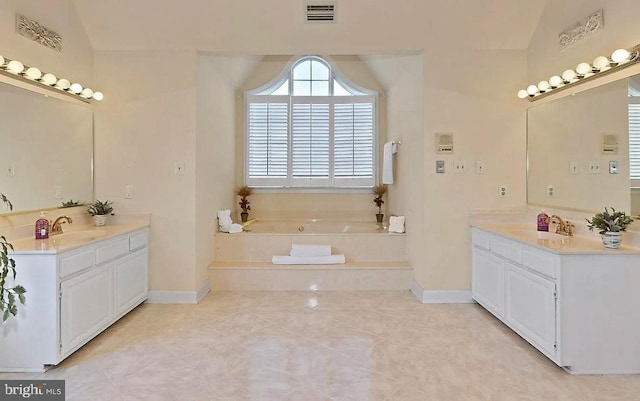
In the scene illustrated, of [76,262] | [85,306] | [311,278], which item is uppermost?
[76,262]

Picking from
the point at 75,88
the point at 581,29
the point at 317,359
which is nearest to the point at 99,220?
the point at 75,88

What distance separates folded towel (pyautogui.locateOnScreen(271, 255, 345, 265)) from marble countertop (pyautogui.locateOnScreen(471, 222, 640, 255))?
1476 mm

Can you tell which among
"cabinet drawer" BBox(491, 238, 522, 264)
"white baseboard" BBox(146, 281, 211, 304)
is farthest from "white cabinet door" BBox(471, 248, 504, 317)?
"white baseboard" BBox(146, 281, 211, 304)

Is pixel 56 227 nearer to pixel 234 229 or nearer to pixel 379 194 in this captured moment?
pixel 234 229

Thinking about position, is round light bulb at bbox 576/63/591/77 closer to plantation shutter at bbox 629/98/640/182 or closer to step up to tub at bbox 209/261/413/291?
plantation shutter at bbox 629/98/640/182

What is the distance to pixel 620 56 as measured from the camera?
251 cm

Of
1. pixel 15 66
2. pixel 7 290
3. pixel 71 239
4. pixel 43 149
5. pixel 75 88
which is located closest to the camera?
pixel 7 290

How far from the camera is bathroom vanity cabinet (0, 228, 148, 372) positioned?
92.5 inches

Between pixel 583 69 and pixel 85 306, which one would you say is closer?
pixel 85 306

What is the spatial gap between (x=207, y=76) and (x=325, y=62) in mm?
2139

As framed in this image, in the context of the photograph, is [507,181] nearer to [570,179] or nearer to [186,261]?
[570,179]

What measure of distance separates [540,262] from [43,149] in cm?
381

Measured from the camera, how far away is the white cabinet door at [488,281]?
307 centimetres

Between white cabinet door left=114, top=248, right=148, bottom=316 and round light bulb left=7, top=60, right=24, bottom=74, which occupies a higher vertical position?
round light bulb left=7, top=60, right=24, bottom=74
